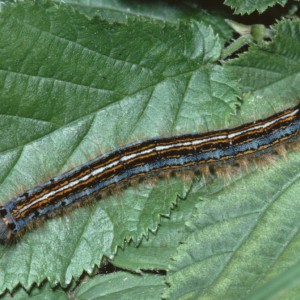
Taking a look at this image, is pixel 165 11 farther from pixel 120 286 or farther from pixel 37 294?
pixel 37 294

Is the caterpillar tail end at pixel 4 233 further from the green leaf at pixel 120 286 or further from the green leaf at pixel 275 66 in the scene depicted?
the green leaf at pixel 275 66

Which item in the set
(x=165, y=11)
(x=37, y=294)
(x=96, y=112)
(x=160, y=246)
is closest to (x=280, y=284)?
(x=160, y=246)

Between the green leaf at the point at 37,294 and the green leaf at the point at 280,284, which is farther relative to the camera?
the green leaf at the point at 37,294

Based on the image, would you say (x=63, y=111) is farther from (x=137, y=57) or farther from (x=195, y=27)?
(x=195, y=27)

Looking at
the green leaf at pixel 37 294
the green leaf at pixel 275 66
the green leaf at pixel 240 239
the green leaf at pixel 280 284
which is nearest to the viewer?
the green leaf at pixel 280 284

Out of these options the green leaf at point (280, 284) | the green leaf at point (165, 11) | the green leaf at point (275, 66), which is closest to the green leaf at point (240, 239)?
the green leaf at point (275, 66)
